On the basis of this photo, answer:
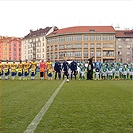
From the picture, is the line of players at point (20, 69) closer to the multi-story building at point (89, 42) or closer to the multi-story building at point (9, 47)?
the multi-story building at point (89, 42)

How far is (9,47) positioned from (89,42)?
Answer: 53.9 m

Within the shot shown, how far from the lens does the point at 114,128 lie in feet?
16.7

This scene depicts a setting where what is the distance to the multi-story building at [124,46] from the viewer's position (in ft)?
312

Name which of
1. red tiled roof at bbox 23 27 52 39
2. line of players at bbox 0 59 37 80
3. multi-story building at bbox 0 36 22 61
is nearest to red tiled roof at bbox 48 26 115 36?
red tiled roof at bbox 23 27 52 39

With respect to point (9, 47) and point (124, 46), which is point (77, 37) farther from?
point (9, 47)

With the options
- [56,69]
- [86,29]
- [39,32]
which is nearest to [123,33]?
[86,29]

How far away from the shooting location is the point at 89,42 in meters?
94.4

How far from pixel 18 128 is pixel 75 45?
90929 mm

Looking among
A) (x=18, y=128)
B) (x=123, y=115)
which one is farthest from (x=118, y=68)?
(x=18, y=128)

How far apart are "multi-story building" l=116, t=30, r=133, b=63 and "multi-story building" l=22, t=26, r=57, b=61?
30.0 metres

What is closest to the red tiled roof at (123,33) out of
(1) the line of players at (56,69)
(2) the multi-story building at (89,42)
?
(2) the multi-story building at (89,42)

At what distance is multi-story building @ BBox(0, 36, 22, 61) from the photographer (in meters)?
134

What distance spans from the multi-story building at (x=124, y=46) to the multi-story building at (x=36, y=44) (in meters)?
30.0

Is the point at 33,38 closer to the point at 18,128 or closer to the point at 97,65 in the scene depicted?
the point at 97,65
